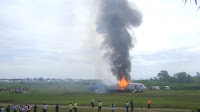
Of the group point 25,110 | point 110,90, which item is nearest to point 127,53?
point 110,90

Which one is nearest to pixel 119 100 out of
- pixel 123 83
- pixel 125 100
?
pixel 125 100

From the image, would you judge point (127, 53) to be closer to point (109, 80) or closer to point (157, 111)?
point (109, 80)

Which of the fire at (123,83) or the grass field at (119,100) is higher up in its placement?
the fire at (123,83)

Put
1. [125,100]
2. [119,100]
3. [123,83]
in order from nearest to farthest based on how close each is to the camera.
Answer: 1. [125,100]
2. [119,100]
3. [123,83]

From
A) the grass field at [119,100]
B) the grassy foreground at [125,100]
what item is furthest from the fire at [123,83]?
the grassy foreground at [125,100]

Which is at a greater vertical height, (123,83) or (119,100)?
(123,83)

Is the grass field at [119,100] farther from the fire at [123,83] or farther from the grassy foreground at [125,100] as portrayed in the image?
the fire at [123,83]

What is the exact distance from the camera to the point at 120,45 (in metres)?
68.4

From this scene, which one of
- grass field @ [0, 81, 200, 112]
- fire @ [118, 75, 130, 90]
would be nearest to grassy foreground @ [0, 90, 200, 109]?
grass field @ [0, 81, 200, 112]

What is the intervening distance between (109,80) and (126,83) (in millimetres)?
8926

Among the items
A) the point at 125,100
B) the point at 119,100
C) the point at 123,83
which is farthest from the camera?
the point at 123,83

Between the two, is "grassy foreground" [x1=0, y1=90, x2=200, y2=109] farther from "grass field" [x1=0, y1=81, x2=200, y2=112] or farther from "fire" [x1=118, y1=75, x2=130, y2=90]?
"fire" [x1=118, y1=75, x2=130, y2=90]

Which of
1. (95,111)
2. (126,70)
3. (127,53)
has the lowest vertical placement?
(95,111)

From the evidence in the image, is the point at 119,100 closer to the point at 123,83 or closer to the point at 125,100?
the point at 125,100
